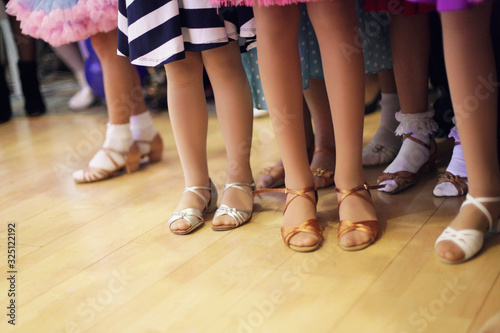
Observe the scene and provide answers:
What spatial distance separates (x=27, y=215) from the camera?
141cm

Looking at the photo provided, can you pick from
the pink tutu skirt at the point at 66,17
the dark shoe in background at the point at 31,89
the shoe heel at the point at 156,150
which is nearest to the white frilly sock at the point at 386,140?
the shoe heel at the point at 156,150

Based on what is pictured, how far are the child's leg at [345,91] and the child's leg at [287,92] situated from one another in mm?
56

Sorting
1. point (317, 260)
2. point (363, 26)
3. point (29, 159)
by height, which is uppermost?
point (363, 26)

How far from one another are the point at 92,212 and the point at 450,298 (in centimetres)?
94

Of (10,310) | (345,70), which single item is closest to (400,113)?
(345,70)

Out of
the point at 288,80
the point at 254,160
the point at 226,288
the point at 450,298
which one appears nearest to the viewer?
the point at 450,298

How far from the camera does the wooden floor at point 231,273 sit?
0.77 m

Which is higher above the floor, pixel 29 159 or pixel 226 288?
pixel 226 288

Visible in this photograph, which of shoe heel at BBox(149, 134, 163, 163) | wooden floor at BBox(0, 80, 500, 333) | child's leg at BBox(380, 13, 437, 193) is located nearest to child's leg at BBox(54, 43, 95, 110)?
shoe heel at BBox(149, 134, 163, 163)

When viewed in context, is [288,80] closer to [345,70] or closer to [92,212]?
[345,70]

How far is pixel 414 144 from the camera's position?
131cm

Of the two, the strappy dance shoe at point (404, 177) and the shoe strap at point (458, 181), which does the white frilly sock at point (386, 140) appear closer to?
the strappy dance shoe at point (404, 177)

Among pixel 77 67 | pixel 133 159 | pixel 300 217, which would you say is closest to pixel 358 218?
pixel 300 217

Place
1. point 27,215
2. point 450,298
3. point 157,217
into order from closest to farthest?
point 450,298
point 157,217
point 27,215
